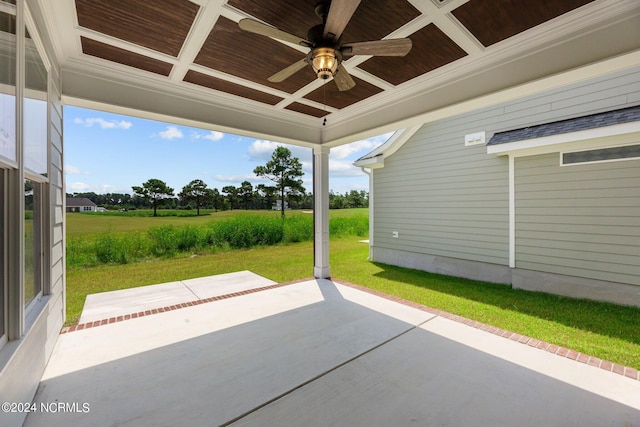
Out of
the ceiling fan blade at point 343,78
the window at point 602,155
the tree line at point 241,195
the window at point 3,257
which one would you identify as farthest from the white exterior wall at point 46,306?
the window at point 602,155

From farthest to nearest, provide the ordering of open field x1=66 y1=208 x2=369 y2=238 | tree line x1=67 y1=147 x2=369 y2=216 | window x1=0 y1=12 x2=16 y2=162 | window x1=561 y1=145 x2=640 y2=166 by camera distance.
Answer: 1. tree line x1=67 y1=147 x2=369 y2=216
2. open field x1=66 y1=208 x2=369 y2=238
3. window x1=561 y1=145 x2=640 y2=166
4. window x1=0 y1=12 x2=16 y2=162

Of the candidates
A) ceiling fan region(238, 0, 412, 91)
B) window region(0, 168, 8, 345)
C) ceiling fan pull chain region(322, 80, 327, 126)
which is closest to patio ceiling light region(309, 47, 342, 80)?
ceiling fan region(238, 0, 412, 91)

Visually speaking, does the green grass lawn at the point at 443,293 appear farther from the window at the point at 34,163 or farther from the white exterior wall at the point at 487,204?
the window at the point at 34,163

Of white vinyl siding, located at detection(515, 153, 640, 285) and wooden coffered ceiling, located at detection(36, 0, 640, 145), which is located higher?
wooden coffered ceiling, located at detection(36, 0, 640, 145)

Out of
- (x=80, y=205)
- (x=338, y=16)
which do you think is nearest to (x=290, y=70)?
(x=338, y=16)

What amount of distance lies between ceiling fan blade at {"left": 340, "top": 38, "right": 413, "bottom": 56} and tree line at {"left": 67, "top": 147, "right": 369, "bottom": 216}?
14.6 ft

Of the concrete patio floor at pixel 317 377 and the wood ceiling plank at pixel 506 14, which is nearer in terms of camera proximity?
the concrete patio floor at pixel 317 377

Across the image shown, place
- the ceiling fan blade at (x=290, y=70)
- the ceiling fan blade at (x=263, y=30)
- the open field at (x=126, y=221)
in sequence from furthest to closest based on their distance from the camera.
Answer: the open field at (x=126, y=221)
the ceiling fan blade at (x=290, y=70)
the ceiling fan blade at (x=263, y=30)

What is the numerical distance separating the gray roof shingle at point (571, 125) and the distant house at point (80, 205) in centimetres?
855

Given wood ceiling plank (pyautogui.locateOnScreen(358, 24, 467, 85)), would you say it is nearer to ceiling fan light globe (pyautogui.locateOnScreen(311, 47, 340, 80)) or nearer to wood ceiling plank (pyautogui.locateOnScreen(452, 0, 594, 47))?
wood ceiling plank (pyautogui.locateOnScreen(452, 0, 594, 47))

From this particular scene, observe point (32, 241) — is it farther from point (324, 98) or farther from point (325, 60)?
point (324, 98)

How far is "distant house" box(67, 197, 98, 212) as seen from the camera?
5749 millimetres

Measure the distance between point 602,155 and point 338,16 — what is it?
4.96 metres

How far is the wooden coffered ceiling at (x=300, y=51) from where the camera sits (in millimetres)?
2211
